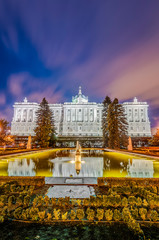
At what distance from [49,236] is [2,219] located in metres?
1.45

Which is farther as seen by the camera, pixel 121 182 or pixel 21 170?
pixel 21 170

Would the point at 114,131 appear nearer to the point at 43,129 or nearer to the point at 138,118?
the point at 43,129

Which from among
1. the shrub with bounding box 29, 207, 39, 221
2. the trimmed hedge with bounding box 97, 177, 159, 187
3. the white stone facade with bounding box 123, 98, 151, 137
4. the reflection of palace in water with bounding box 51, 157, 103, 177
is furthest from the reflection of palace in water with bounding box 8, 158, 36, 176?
the white stone facade with bounding box 123, 98, 151, 137

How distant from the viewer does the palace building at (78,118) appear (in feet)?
256

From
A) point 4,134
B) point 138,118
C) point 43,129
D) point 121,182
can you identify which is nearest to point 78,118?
point 138,118

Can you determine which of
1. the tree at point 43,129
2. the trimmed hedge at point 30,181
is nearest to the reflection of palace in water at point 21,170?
the trimmed hedge at point 30,181

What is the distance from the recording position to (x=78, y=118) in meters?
82.8

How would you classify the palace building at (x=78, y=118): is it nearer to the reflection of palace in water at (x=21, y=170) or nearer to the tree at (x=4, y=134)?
the tree at (x=4, y=134)

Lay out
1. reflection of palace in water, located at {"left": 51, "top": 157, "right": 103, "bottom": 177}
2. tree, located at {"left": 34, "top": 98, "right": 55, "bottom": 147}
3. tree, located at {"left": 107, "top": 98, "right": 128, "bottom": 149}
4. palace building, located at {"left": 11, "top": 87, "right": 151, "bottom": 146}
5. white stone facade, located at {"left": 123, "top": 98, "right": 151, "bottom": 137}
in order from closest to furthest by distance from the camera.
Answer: reflection of palace in water, located at {"left": 51, "top": 157, "right": 103, "bottom": 177} → tree, located at {"left": 107, "top": 98, "right": 128, "bottom": 149} → tree, located at {"left": 34, "top": 98, "right": 55, "bottom": 147} → palace building, located at {"left": 11, "top": 87, "right": 151, "bottom": 146} → white stone facade, located at {"left": 123, "top": 98, "right": 151, "bottom": 137}

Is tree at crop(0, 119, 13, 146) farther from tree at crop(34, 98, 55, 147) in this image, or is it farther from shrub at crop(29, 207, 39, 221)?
shrub at crop(29, 207, 39, 221)

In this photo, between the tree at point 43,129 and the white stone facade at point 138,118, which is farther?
the white stone facade at point 138,118

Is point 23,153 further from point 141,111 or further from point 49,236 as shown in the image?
point 141,111

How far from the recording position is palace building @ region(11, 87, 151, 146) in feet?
256

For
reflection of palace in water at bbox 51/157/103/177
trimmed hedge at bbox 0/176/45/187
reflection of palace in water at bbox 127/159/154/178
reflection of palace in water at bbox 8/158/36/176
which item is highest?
trimmed hedge at bbox 0/176/45/187
